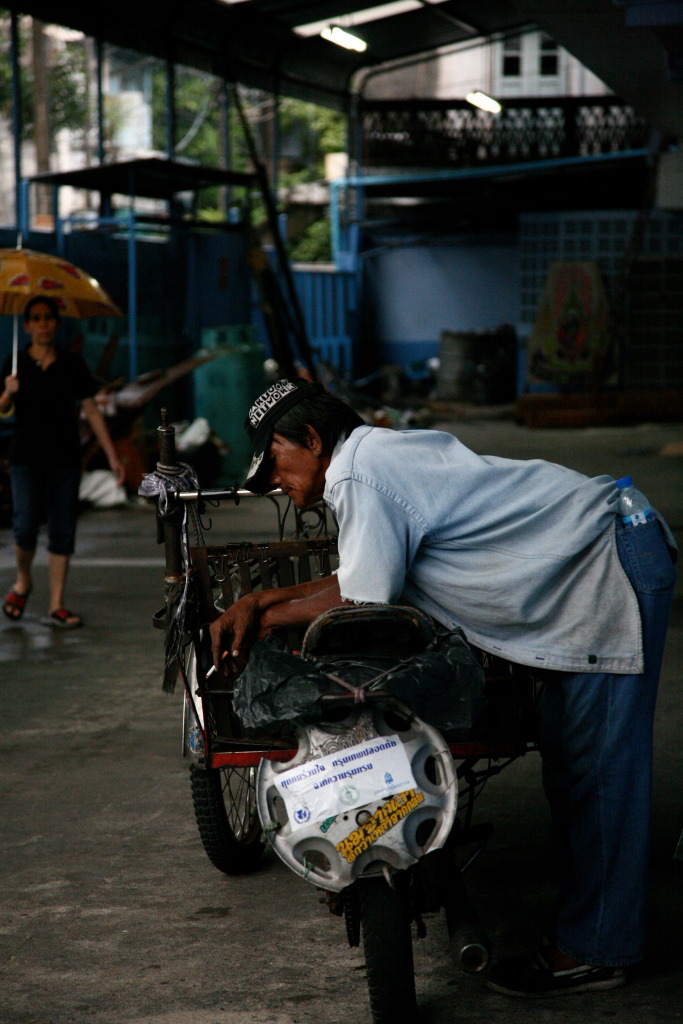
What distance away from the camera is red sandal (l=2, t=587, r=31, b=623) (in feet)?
22.5

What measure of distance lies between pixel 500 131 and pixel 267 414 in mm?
21419

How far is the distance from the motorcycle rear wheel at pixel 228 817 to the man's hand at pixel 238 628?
549 mm

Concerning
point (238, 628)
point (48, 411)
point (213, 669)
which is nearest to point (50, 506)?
point (48, 411)

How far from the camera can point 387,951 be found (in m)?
2.47

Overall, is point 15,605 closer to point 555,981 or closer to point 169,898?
point 169,898

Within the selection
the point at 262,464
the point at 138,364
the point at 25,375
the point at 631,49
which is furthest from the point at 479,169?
the point at 262,464

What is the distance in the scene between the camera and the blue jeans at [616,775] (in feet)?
9.20

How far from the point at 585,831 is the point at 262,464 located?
3.96ft

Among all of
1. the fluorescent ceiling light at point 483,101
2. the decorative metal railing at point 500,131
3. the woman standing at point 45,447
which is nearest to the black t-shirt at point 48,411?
the woman standing at point 45,447

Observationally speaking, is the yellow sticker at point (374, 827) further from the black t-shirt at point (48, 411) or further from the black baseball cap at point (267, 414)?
the black t-shirt at point (48, 411)

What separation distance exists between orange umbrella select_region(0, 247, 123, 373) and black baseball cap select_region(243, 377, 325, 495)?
4702mm

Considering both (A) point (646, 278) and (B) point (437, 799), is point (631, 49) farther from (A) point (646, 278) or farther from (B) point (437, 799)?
(A) point (646, 278)

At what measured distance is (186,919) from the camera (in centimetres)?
332

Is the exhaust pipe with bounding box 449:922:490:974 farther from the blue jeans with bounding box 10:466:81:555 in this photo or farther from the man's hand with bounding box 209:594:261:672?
the blue jeans with bounding box 10:466:81:555
